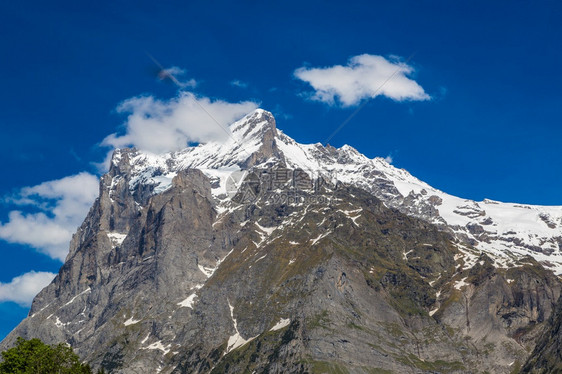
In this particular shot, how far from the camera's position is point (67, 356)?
Result: 6068 inches

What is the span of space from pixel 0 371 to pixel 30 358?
6.31 metres

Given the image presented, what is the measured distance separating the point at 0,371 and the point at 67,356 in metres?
13.5

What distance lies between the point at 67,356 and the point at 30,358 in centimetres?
752

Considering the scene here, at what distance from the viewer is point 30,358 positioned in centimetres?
15088

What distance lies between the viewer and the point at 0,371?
490ft
